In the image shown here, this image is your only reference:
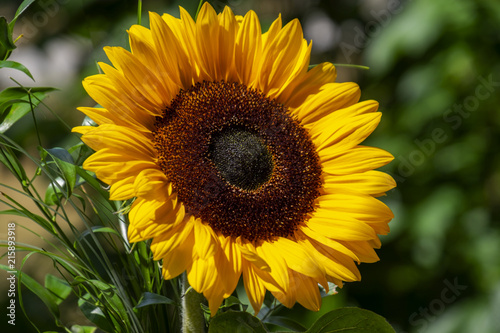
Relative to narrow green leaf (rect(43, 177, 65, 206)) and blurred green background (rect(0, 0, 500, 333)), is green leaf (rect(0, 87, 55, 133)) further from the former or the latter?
blurred green background (rect(0, 0, 500, 333))

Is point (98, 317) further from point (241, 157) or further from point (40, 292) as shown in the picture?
point (241, 157)

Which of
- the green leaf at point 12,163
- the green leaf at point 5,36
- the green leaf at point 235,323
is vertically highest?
the green leaf at point 5,36

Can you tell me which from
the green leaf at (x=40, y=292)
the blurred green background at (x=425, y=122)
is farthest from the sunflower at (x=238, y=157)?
the blurred green background at (x=425, y=122)

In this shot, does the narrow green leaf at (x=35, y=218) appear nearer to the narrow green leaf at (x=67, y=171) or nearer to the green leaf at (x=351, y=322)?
the narrow green leaf at (x=67, y=171)

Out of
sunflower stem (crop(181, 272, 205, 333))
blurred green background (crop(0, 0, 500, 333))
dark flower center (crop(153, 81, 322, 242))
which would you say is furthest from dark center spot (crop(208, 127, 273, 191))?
blurred green background (crop(0, 0, 500, 333))

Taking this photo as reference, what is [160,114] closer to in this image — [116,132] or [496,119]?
[116,132]

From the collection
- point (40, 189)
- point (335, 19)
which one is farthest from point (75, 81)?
point (335, 19)

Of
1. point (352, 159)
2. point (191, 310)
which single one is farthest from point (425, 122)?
point (191, 310)
